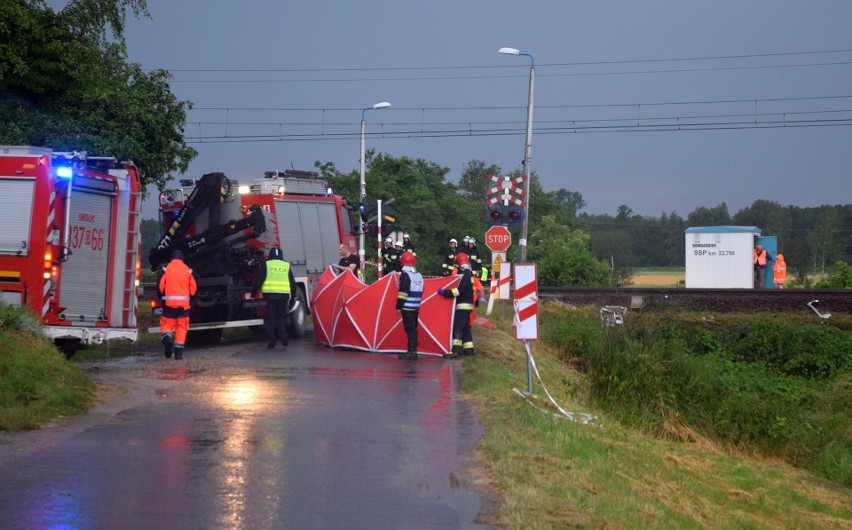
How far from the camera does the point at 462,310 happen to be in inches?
696

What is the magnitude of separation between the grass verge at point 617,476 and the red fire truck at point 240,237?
4881 millimetres

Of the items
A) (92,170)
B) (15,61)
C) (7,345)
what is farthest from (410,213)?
(7,345)

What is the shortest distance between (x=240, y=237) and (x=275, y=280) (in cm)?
135

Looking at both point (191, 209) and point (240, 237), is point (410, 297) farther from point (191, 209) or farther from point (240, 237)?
point (191, 209)

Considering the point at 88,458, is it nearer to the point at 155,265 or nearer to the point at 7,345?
the point at 7,345

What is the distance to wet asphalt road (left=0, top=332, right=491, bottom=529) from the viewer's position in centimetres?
733

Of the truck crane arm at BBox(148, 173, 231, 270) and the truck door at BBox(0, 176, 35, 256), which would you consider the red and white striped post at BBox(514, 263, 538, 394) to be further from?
the truck crane arm at BBox(148, 173, 231, 270)

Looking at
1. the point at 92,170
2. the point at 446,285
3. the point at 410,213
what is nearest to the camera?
the point at 92,170

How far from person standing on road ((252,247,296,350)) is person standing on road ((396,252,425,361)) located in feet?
7.77

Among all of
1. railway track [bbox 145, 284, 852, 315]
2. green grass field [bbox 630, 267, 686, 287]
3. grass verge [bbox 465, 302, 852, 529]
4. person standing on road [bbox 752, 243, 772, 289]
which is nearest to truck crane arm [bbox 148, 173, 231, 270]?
grass verge [bbox 465, 302, 852, 529]

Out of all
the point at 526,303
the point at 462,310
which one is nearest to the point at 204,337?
the point at 462,310

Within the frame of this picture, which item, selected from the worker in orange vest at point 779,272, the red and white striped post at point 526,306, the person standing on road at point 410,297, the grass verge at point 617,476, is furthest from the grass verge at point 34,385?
the worker in orange vest at point 779,272

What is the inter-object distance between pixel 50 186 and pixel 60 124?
8.77 meters

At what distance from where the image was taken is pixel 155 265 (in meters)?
20.2
